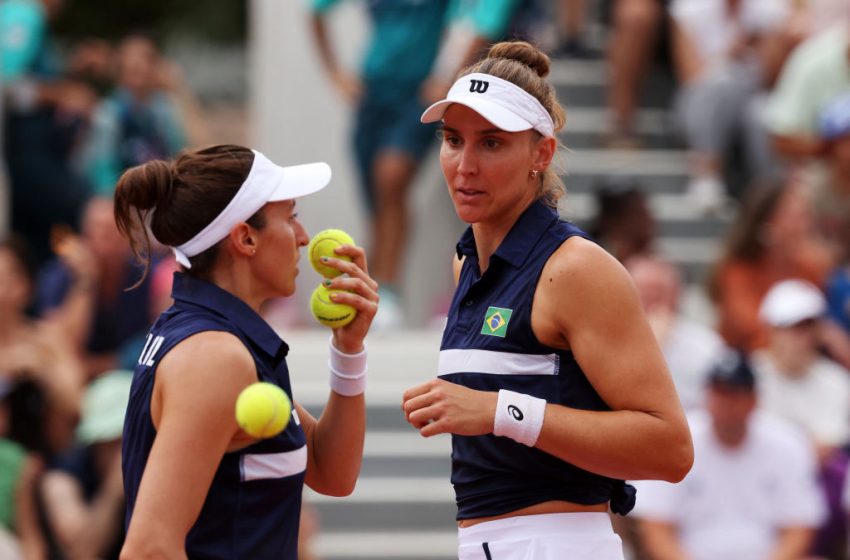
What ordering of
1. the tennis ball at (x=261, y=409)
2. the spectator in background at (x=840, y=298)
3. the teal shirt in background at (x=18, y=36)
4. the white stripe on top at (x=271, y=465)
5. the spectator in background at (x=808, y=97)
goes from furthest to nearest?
the teal shirt in background at (x=18, y=36) → the spectator in background at (x=808, y=97) → the spectator in background at (x=840, y=298) → the white stripe on top at (x=271, y=465) → the tennis ball at (x=261, y=409)

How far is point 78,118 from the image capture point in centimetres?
912

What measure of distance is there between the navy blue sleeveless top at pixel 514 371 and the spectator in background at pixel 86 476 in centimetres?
304

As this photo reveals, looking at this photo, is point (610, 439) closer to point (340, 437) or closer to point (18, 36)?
point (340, 437)

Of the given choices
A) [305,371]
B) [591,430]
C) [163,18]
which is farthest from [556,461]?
[163,18]

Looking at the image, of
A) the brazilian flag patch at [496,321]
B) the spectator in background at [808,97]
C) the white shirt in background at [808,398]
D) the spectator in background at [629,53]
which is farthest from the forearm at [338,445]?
the spectator in background at [629,53]

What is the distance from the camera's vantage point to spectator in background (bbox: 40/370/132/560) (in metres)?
6.18

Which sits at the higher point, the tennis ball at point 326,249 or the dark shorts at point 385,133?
the dark shorts at point 385,133

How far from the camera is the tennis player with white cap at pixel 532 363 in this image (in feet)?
10.2

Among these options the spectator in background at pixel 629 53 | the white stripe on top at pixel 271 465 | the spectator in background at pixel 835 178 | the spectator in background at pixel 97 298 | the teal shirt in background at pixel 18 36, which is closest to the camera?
the white stripe on top at pixel 271 465

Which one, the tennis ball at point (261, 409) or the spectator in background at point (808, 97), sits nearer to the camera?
the tennis ball at point (261, 409)

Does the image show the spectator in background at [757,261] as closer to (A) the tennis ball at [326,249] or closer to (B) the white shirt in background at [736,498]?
(B) the white shirt in background at [736,498]

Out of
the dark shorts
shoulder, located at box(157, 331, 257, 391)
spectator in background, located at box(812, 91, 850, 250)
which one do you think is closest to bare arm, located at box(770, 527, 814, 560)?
spectator in background, located at box(812, 91, 850, 250)

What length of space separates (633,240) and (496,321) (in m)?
4.15

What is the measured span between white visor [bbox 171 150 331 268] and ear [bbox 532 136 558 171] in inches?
18.6
